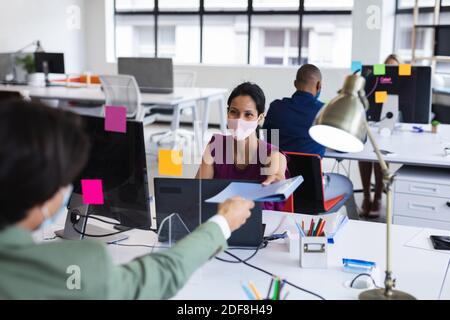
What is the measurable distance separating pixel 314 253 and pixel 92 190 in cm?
75

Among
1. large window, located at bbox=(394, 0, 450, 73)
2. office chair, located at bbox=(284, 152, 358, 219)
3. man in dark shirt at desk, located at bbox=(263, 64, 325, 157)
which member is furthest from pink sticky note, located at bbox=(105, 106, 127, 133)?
large window, located at bbox=(394, 0, 450, 73)

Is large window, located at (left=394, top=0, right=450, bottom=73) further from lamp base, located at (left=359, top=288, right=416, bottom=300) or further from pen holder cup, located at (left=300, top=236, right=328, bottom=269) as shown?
lamp base, located at (left=359, top=288, right=416, bottom=300)

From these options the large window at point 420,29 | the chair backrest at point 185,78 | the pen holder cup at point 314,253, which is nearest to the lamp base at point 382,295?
the pen holder cup at point 314,253

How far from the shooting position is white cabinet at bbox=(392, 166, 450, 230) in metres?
3.03

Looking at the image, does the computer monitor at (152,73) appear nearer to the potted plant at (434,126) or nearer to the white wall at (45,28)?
the white wall at (45,28)

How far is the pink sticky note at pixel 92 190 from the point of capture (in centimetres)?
185

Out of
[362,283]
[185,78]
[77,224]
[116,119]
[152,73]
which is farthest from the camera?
[185,78]

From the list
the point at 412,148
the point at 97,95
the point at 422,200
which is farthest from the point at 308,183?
the point at 97,95

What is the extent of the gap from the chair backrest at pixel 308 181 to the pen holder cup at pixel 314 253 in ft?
3.86

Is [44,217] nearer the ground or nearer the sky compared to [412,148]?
nearer the sky

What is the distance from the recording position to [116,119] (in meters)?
1.75

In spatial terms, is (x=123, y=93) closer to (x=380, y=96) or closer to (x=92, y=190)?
(x=380, y=96)

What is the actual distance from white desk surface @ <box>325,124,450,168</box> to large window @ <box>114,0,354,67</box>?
3930mm
